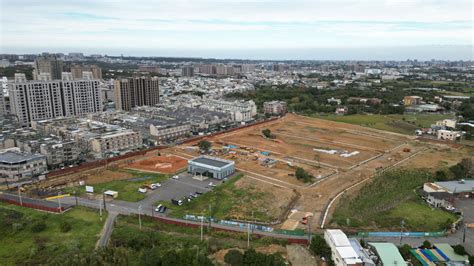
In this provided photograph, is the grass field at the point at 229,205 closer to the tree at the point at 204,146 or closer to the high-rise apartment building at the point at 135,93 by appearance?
the tree at the point at 204,146

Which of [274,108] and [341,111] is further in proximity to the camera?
[341,111]

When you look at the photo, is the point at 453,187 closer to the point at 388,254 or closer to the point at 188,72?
the point at 388,254

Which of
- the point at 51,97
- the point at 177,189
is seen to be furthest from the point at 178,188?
the point at 51,97

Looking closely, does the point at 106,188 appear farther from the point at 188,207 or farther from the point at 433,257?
the point at 433,257

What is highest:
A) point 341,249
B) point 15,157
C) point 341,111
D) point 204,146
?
point 15,157

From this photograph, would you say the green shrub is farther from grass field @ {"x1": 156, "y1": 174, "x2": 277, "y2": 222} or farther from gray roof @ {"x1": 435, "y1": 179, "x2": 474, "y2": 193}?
gray roof @ {"x1": 435, "y1": 179, "x2": 474, "y2": 193}

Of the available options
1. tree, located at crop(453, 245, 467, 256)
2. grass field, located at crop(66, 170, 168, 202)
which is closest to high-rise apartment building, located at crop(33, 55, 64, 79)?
grass field, located at crop(66, 170, 168, 202)

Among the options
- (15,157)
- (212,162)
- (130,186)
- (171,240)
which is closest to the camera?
(171,240)
